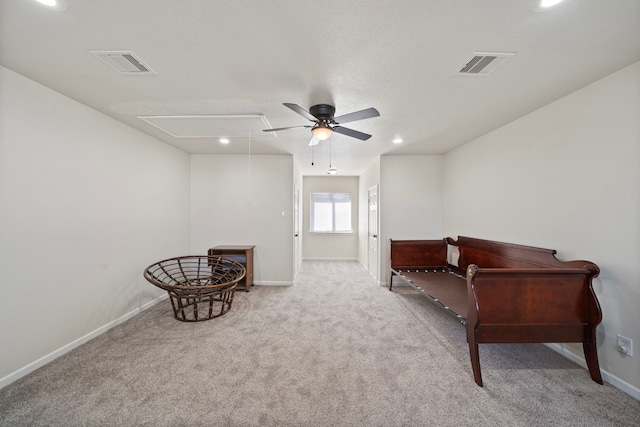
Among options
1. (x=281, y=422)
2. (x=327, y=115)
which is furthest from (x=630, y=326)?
(x=327, y=115)

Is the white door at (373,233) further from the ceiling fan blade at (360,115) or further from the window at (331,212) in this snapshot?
the ceiling fan blade at (360,115)

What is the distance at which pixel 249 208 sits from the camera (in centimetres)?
471

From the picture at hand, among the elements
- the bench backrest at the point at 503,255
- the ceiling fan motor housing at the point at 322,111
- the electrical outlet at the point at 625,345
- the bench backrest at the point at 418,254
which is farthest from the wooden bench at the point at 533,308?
the bench backrest at the point at 418,254

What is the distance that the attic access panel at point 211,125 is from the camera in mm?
2910

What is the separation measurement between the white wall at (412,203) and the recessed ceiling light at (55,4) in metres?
4.21

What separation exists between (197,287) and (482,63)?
3.55 metres

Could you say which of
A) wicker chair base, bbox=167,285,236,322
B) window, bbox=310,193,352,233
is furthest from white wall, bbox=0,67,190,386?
window, bbox=310,193,352,233

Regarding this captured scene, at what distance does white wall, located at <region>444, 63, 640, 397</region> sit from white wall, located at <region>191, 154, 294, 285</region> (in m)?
3.43

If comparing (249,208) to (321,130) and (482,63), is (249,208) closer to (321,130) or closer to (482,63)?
(321,130)

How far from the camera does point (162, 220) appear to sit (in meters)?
3.89

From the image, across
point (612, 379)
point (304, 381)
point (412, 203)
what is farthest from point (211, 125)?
point (612, 379)

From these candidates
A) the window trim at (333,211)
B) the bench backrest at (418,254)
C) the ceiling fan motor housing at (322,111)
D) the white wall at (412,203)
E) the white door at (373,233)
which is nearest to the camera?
the ceiling fan motor housing at (322,111)

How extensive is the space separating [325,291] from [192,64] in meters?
3.75

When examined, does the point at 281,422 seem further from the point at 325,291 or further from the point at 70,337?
the point at 325,291
